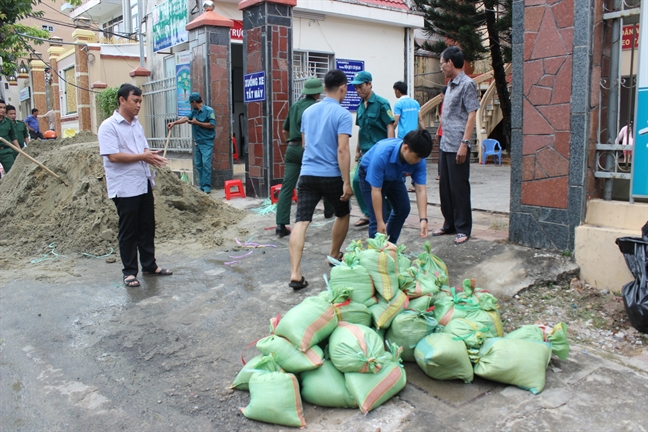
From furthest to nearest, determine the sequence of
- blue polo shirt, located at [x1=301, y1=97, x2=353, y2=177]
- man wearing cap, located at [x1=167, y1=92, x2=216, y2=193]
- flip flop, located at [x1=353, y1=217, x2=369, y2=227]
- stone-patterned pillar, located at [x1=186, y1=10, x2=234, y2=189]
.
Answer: stone-patterned pillar, located at [x1=186, y1=10, x2=234, y2=189] → man wearing cap, located at [x1=167, y1=92, x2=216, y2=193] → flip flop, located at [x1=353, y1=217, x2=369, y2=227] → blue polo shirt, located at [x1=301, y1=97, x2=353, y2=177]

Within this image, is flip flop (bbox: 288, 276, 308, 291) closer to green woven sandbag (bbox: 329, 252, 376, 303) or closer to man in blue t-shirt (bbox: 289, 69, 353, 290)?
man in blue t-shirt (bbox: 289, 69, 353, 290)

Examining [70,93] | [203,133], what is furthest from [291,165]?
[70,93]

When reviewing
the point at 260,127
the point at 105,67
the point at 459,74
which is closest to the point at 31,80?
the point at 105,67

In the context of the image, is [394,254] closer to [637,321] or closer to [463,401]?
[463,401]

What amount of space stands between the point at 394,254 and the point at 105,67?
63.5 feet

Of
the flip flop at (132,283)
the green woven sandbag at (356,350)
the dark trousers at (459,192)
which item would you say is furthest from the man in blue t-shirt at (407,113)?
the green woven sandbag at (356,350)

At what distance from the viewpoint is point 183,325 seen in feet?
13.2

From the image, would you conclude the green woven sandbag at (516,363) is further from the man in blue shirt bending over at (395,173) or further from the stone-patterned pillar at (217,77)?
the stone-patterned pillar at (217,77)

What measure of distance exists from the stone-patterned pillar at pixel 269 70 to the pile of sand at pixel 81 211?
1286 mm

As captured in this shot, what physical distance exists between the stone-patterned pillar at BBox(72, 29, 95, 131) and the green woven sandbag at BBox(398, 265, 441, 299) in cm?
1896

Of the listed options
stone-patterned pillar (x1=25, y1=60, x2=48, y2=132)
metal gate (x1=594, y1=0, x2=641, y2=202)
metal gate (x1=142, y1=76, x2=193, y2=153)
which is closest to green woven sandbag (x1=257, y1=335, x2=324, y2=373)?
metal gate (x1=594, y1=0, x2=641, y2=202)

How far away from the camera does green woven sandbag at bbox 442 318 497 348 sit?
3131 mm

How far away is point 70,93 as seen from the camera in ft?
75.0

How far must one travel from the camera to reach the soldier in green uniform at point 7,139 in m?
11.0
